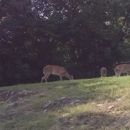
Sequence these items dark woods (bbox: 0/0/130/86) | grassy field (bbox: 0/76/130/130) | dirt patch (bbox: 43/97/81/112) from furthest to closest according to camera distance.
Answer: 1. dark woods (bbox: 0/0/130/86)
2. dirt patch (bbox: 43/97/81/112)
3. grassy field (bbox: 0/76/130/130)

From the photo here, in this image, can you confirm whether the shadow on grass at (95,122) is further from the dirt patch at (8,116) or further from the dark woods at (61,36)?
the dark woods at (61,36)

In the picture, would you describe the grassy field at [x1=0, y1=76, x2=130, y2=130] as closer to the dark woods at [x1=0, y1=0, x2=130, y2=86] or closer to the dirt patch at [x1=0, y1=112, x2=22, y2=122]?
the dirt patch at [x1=0, y1=112, x2=22, y2=122]

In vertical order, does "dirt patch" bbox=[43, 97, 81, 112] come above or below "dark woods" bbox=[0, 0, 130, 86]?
below

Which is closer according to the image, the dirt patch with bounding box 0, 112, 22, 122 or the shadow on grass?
the shadow on grass

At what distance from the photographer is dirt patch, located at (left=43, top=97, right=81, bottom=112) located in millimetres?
9000

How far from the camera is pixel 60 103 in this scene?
9141mm

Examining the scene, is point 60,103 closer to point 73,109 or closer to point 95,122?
point 73,109

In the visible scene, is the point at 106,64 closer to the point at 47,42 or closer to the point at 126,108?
the point at 47,42

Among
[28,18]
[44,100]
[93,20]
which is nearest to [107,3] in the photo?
[93,20]

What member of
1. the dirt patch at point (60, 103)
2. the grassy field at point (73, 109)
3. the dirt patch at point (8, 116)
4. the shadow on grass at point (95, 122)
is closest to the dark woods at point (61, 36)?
the grassy field at point (73, 109)

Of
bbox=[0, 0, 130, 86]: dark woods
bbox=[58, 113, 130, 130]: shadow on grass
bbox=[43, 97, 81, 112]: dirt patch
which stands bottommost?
bbox=[58, 113, 130, 130]: shadow on grass

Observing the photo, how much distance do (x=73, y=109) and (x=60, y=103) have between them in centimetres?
80

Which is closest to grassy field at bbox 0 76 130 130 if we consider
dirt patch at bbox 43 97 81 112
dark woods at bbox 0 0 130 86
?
dirt patch at bbox 43 97 81 112

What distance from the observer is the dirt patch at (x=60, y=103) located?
900cm
